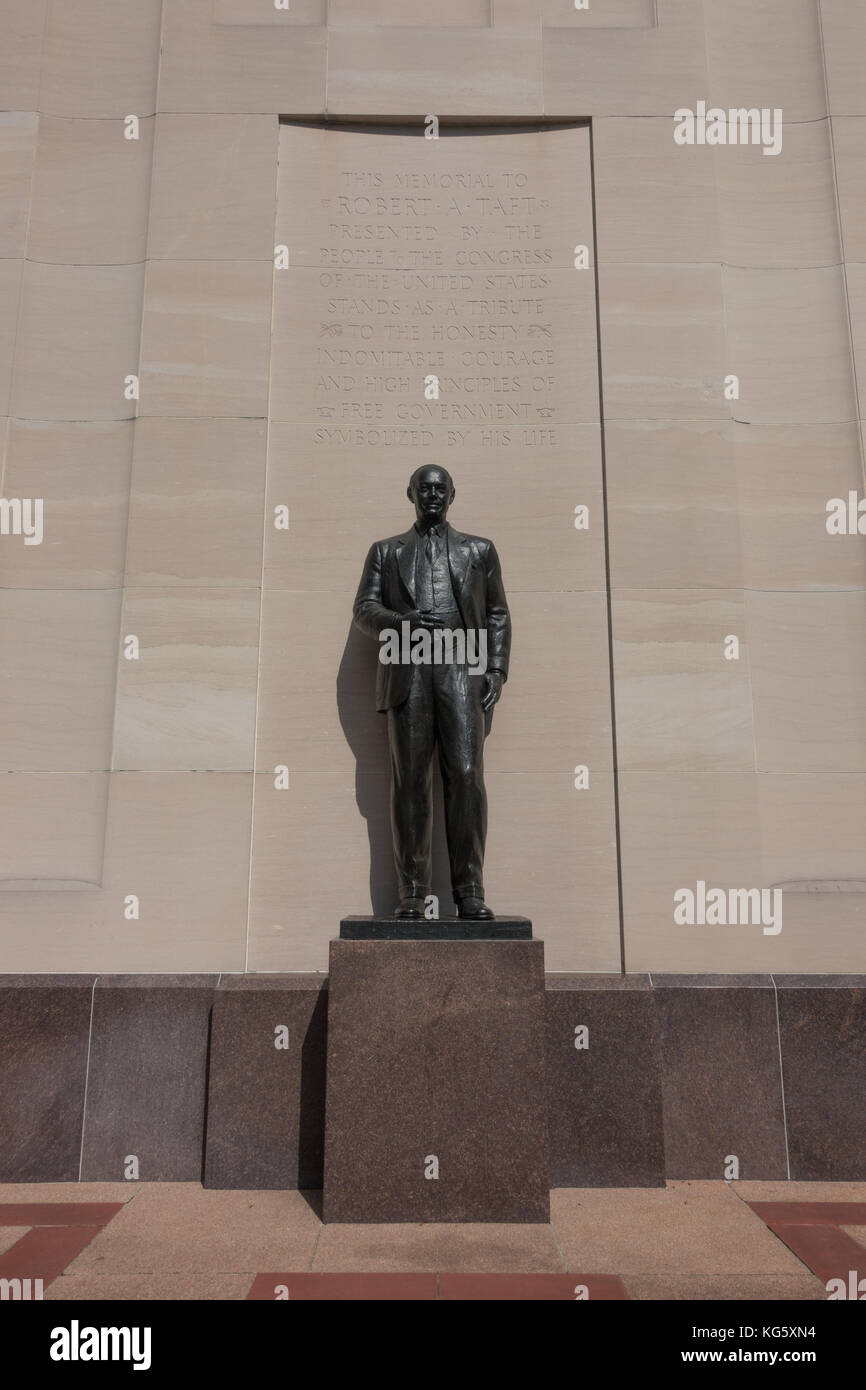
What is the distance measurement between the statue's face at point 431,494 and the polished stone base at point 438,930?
123 inches

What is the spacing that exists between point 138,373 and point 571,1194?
773cm

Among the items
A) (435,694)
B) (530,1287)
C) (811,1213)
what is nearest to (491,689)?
(435,694)

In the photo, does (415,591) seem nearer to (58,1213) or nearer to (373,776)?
(373,776)

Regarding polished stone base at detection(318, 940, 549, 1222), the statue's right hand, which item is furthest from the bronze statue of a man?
polished stone base at detection(318, 940, 549, 1222)

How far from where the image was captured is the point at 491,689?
7441mm

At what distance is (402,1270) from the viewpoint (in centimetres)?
522

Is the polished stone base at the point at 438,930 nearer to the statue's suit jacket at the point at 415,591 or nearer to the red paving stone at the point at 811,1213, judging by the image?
the statue's suit jacket at the point at 415,591

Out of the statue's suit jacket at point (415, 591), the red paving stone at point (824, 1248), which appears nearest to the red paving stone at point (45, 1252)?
the statue's suit jacket at point (415, 591)

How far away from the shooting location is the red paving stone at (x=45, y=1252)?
16.7 ft

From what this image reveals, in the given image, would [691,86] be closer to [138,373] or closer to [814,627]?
[814,627]

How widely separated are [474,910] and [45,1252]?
3.29m

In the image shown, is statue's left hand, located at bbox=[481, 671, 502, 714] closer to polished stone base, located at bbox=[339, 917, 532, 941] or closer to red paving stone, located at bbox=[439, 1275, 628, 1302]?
polished stone base, located at bbox=[339, 917, 532, 941]

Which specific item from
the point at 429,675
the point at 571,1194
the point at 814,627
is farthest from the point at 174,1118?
the point at 814,627

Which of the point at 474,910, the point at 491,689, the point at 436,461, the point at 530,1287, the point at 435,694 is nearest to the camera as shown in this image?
the point at 530,1287
